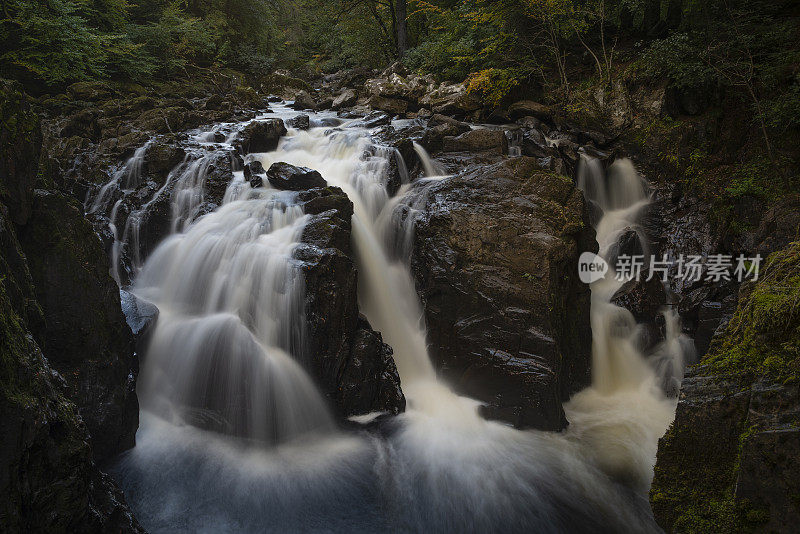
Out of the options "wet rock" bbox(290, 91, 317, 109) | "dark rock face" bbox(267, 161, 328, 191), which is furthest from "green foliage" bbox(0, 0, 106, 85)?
"dark rock face" bbox(267, 161, 328, 191)

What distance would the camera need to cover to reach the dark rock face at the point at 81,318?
4.04 meters

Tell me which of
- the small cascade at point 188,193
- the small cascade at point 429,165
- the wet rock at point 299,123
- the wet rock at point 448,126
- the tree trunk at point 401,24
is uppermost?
the tree trunk at point 401,24

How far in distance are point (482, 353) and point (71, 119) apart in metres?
11.1

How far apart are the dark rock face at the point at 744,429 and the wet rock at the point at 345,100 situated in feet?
46.8

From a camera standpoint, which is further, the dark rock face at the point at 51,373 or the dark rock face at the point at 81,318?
the dark rock face at the point at 81,318

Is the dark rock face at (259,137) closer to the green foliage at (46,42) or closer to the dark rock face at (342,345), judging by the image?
the green foliage at (46,42)

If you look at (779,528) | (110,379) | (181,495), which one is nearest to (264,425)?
(181,495)

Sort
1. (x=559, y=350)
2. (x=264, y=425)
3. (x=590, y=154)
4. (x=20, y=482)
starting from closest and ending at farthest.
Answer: (x=20, y=482) < (x=264, y=425) < (x=559, y=350) < (x=590, y=154)

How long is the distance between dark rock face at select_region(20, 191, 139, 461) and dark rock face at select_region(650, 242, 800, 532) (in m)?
5.19

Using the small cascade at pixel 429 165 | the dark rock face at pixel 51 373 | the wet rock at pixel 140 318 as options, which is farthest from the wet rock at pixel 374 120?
the dark rock face at pixel 51 373

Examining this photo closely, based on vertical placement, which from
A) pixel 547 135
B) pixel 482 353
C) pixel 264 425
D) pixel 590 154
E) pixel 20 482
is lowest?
pixel 264 425

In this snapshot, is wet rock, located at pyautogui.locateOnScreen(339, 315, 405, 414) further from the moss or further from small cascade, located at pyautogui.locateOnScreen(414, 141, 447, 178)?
small cascade, located at pyautogui.locateOnScreen(414, 141, 447, 178)

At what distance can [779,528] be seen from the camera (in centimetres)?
239

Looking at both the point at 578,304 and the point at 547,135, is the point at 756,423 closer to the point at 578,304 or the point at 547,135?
the point at 578,304
